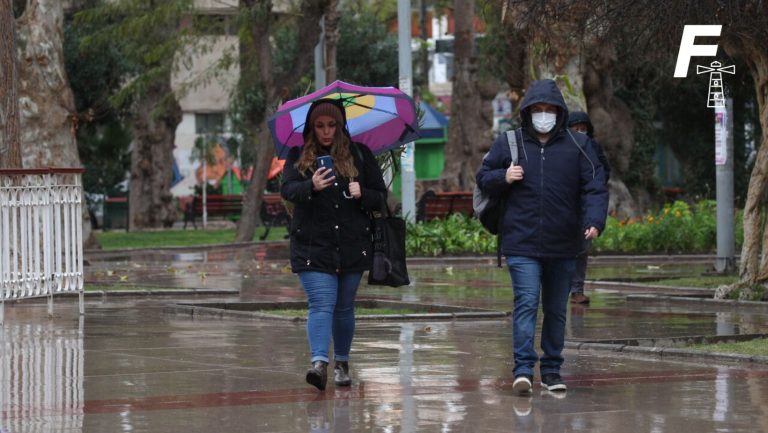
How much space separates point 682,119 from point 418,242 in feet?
70.1

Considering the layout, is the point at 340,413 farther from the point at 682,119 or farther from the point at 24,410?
the point at 682,119

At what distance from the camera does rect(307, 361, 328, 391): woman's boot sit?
966 centimetres

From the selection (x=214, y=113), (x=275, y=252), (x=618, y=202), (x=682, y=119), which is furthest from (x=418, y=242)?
(x=214, y=113)

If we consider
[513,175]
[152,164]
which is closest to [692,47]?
[513,175]

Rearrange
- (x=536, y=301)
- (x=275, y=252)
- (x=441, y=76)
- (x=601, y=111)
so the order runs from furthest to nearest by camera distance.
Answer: (x=441, y=76) → (x=601, y=111) → (x=275, y=252) → (x=536, y=301)

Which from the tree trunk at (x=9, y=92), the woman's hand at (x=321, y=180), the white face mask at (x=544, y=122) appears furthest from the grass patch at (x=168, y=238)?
the white face mask at (x=544, y=122)

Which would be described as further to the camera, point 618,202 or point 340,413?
point 618,202

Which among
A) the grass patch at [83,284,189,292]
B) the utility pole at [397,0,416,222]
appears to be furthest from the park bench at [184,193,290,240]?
the grass patch at [83,284,189,292]

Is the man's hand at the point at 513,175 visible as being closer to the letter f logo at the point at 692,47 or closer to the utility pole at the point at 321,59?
the letter f logo at the point at 692,47

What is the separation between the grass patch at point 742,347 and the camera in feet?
38.0

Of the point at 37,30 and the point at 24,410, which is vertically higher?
the point at 37,30

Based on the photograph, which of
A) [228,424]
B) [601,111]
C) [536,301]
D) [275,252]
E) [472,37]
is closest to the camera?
[228,424]

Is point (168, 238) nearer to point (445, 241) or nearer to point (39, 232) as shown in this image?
point (445, 241)

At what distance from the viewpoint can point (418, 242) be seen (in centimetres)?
2722
